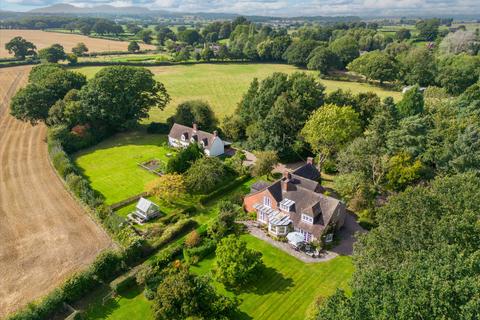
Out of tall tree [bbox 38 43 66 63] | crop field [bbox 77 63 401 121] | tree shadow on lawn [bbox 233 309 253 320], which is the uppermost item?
tall tree [bbox 38 43 66 63]

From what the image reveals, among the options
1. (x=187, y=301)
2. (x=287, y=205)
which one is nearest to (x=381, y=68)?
(x=287, y=205)

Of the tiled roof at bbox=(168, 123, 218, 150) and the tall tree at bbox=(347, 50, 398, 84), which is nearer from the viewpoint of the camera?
the tiled roof at bbox=(168, 123, 218, 150)

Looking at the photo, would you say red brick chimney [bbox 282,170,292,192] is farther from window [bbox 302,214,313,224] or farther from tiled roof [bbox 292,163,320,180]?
window [bbox 302,214,313,224]

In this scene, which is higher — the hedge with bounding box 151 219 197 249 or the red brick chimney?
the red brick chimney

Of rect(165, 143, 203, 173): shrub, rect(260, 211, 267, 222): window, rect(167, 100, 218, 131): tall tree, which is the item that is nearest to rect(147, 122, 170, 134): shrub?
rect(167, 100, 218, 131): tall tree

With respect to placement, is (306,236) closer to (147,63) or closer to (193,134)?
(193,134)

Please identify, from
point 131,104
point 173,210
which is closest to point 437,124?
point 173,210

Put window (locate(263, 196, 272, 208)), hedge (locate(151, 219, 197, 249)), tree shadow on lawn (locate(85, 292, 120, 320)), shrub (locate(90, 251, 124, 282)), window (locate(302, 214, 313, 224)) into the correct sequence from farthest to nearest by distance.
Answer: window (locate(263, 196, 272, 208)) → window (locate(302, 214, 313, 224)) → hedge (locate(151, 219, 197, 249)) → shrub (locate(90, 251, 124, 282)) → tree shadow on lawn (locate(85, 292, 120, 320))
